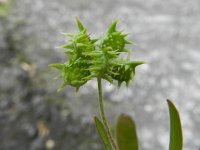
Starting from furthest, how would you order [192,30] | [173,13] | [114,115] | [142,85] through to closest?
[173,13] → [192,30] → [142,85] → [114,115]

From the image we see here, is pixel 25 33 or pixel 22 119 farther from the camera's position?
pixel 25 33

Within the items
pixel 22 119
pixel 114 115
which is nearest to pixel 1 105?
pixel 22 119

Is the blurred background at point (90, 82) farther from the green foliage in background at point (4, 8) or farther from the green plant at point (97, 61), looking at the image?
the green plant at point (97, 61)

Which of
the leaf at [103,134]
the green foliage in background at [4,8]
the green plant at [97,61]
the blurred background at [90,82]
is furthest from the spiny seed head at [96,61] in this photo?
the green foliage in background at [4,8]

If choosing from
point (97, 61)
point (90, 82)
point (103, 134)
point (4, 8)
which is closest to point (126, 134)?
point (103, 134)

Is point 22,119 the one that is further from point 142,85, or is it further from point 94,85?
point 142,85

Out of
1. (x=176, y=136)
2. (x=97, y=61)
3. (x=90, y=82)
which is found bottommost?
(x=90, y=82)

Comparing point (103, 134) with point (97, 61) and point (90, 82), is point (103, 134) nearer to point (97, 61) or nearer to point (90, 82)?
point (97, 61)
